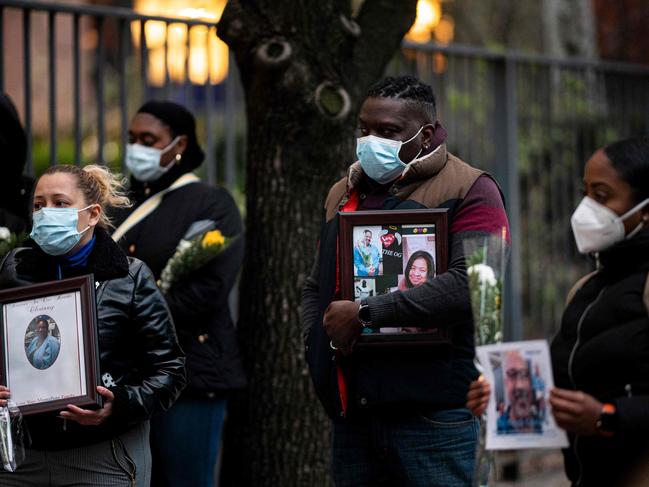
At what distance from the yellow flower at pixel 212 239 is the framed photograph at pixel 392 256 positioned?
3.86 feet

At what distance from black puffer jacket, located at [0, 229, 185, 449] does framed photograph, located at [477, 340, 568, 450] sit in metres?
1.34

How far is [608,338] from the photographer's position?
3107mm

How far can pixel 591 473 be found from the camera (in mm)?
3184

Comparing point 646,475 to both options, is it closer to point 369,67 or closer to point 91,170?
point 91,170

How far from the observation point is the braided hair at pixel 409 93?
4012mm

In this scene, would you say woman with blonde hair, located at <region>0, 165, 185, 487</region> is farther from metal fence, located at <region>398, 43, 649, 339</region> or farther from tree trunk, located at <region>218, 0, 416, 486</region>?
metal fence, located at <region>398, 43, 649, 339</region>

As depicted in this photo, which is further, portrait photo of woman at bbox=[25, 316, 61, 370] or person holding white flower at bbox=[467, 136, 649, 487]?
portrait photo of woman at bbox=[25, 316, 61, 370]

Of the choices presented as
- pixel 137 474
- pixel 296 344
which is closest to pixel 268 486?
pixel 296 344

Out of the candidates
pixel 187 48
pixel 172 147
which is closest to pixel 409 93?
pixel 172 147

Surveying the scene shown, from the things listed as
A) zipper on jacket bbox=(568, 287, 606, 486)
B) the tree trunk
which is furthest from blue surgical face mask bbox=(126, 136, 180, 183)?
zipper on jacket bbox=(568, 287, 606, 486)

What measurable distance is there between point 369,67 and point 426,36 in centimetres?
1039

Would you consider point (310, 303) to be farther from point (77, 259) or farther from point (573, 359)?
point (573, 359)

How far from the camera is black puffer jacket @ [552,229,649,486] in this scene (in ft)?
10.0

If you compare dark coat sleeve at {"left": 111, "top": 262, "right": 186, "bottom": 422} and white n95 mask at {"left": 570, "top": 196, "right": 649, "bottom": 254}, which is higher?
white n95 mask at {"left": 570, "top": 196, "right": 649, "bottom": 254}
